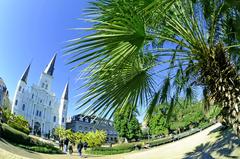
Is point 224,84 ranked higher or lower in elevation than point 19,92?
higher

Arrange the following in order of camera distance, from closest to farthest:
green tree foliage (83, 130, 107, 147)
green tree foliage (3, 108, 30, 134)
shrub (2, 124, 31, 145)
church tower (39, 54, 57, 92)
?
shrub (2, 124, 31, 145), green tree foliage (3, 108, 30, 134), green tree foliage (83, 130, 107, 147), church tower (39, 54, 57, 92)

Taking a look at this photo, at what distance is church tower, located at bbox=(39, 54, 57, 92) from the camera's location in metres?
107

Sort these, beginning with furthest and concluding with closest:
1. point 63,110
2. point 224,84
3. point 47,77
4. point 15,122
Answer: point 63,110
point 47,77
point 15,122
point 224,84

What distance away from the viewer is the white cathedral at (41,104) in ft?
304

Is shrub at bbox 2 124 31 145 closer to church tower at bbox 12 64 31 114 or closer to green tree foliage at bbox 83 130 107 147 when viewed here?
Result: green tree foliage at bbox 83 130 107 147

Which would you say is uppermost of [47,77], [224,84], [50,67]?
[224,84]

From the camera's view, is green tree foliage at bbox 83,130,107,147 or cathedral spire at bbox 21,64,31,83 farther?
cathedral spire at bbox 21,64,31,83

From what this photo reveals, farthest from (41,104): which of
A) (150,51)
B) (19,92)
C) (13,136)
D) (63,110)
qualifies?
(150,51)

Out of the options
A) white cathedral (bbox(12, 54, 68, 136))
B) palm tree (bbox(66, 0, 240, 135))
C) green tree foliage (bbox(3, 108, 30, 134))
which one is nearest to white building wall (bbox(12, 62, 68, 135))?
white cathedral (bbox(12, 54, 68, 136))

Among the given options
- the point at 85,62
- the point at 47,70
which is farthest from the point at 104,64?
the point at 47,70

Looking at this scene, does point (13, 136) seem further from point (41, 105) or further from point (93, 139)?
point (41, 105)

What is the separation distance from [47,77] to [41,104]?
13620 mm

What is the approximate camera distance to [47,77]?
110 metres

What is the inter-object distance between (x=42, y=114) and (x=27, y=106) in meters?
6.67
